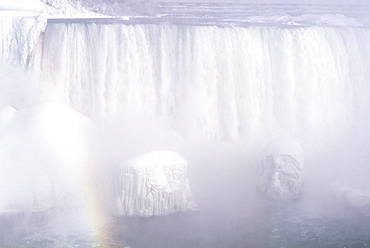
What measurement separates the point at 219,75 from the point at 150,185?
18.1 feet

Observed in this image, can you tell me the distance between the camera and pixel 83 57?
14.4m

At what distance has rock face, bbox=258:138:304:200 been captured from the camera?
12.2 metres

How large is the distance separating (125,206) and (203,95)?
5183 millimetres

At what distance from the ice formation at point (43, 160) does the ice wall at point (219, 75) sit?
2.40m

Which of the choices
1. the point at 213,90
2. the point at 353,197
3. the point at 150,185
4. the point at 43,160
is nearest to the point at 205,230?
the point at 150,185

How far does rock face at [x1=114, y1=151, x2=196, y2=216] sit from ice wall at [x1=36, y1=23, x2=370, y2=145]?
3.85m

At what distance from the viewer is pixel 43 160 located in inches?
459

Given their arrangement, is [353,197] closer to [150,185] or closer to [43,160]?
[150,185]

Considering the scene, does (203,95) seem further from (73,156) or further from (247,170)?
(73,156)

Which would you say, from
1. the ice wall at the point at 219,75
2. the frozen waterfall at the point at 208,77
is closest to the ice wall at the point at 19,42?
the frozen waterfall at the point at 208,77

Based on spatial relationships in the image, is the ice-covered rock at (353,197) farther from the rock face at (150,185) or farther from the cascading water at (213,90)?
the rock face at (150,185)

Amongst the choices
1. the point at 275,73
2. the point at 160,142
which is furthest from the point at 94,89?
the point at 275,73

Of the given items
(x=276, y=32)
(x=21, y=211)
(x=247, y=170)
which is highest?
(x=276, y=32)

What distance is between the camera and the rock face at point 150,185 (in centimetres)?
1104
